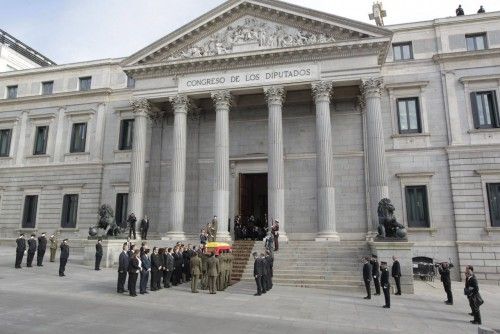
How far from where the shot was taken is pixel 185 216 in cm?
2836

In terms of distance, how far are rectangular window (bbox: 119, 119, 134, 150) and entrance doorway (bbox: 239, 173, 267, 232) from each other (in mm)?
9944

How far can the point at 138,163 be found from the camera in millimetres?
26453

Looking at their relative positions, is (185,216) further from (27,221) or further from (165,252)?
(27,221)

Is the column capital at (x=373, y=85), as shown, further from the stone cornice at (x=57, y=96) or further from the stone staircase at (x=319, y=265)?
the stone cornice at (x=57, y=96)

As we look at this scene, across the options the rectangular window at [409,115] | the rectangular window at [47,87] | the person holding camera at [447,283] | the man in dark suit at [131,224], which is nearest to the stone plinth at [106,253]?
the man in dark suit at [131,224]

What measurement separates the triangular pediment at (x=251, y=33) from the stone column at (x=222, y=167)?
3046mm

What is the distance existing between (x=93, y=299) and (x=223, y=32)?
19.9 meters

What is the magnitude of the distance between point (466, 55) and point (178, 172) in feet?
66.4

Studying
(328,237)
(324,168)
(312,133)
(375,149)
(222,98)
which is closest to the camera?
(328,237)

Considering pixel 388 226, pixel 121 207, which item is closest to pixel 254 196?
pixel 121 207

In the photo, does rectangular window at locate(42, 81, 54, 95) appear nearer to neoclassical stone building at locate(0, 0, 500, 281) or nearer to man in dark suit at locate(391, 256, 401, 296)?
neoclassical stone building at locate(0, 0, 500, 281)

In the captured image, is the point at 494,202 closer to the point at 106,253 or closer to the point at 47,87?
the point at 106,253

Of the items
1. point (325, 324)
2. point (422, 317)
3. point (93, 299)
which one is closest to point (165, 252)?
point (93, 299)

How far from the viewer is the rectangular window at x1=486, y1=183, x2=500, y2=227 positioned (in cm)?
2367
